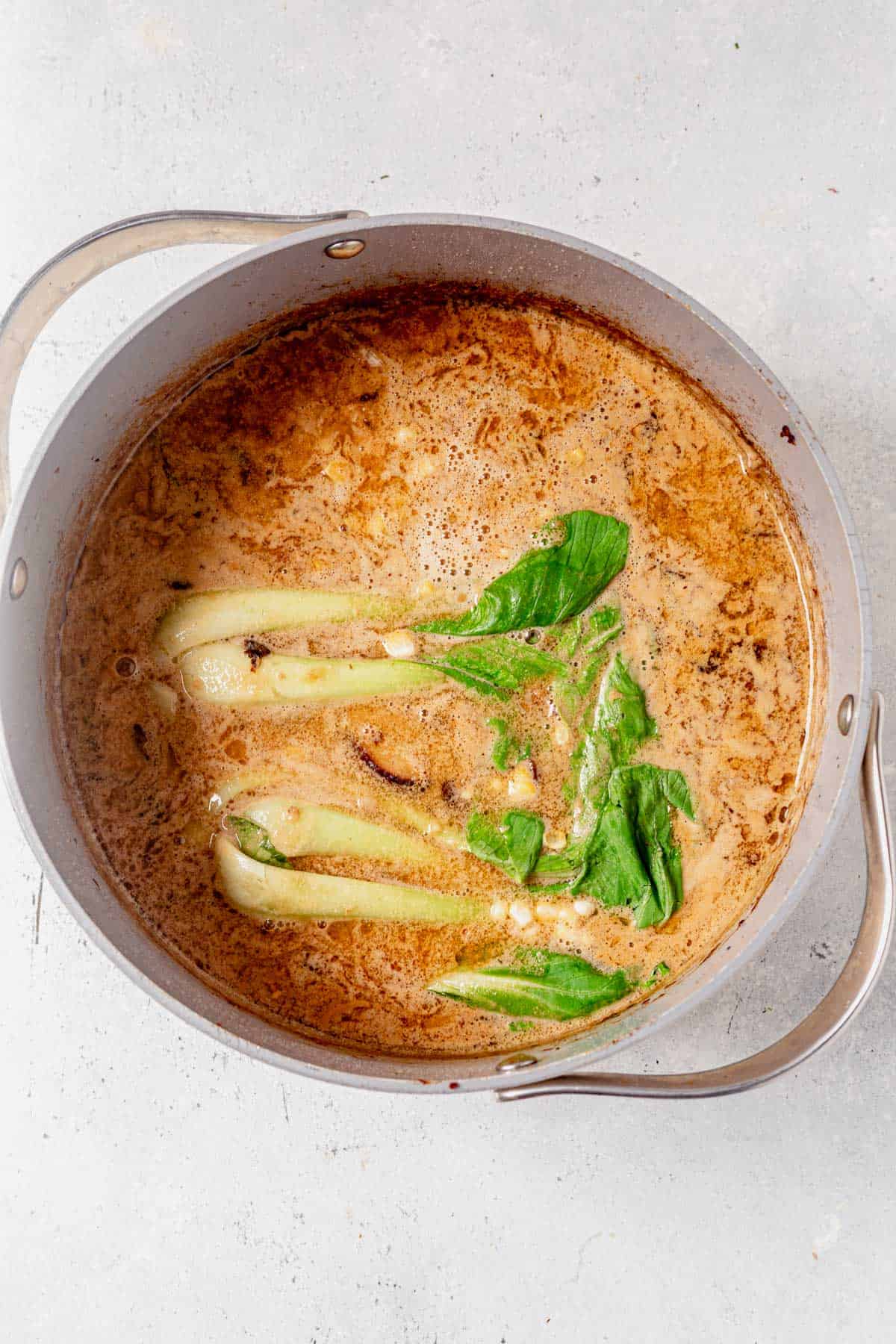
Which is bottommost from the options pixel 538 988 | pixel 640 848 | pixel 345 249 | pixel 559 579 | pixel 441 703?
pixel 538 988

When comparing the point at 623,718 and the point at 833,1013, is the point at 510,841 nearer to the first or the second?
the point at 623,718

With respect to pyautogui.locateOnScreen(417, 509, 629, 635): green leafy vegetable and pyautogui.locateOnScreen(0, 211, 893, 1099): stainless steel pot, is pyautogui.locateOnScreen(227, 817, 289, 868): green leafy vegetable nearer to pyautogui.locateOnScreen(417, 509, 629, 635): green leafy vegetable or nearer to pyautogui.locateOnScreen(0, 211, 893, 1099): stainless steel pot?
pyautogui.locateOnScreen(0, 211, 893, 1099): stainless steel pot

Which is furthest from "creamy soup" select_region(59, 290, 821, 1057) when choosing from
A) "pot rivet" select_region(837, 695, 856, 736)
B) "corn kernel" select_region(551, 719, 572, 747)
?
"pot rivet" select_region(837, 695, 856, 736)

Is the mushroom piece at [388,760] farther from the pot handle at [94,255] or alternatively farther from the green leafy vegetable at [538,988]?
the pot handle at [94,255]

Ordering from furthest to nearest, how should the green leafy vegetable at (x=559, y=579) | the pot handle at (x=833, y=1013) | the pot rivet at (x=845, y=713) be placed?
the green leafy vegetable at (x=559, y=579) → the pot rivet at (x=845, y=713) → the pot handle at (x=833, y=1013)

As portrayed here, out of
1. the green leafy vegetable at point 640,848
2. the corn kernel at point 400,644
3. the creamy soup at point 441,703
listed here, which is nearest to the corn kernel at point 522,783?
the creamy soup at point 441,703

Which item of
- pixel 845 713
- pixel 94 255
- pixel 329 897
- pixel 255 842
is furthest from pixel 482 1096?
pixel 94 255

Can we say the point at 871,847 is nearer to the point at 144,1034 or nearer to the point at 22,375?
the point at 144,1034
